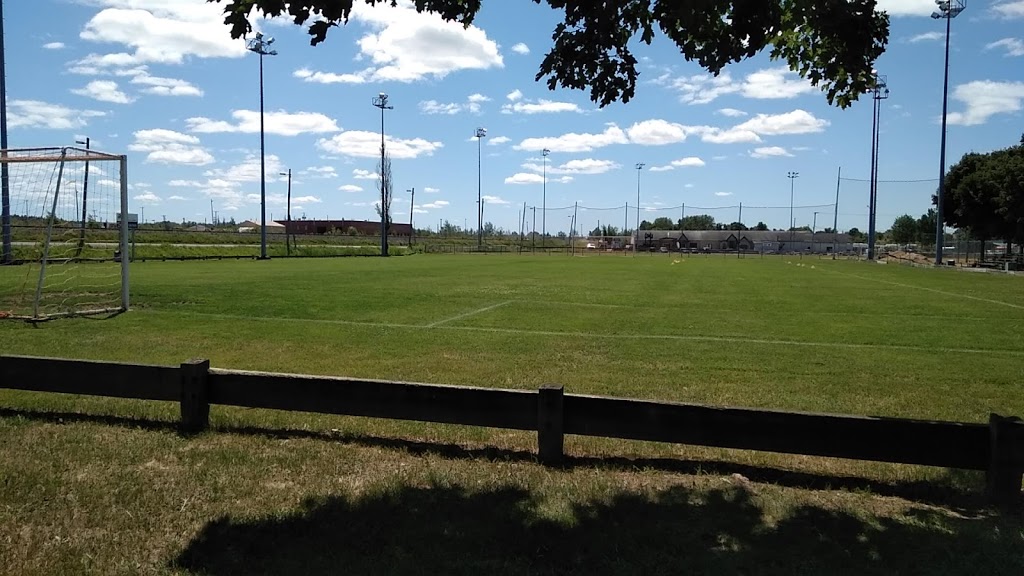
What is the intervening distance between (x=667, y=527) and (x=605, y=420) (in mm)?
1169

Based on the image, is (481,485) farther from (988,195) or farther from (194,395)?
(988,195)

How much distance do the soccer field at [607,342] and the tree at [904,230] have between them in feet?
411

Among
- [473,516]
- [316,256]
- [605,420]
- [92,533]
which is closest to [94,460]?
[92,533]

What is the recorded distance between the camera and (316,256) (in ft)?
198

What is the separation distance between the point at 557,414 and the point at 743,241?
402 feet

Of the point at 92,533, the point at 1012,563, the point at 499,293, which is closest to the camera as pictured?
the point at 1012,563

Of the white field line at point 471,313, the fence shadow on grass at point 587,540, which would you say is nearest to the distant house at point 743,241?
the white field line at point 471,313

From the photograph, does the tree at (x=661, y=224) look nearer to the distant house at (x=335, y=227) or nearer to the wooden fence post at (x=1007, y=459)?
the distant house at (x=335, y=227)

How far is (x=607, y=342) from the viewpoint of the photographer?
12.8m

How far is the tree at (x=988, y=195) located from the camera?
163ft

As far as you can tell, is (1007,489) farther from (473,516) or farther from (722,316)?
(722,316)

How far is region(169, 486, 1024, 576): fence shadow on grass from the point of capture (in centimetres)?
376

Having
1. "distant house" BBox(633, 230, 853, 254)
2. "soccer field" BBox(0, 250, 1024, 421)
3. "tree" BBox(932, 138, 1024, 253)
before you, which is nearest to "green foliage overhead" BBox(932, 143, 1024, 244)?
"tree" BBox(932, 138, 1024, 253)

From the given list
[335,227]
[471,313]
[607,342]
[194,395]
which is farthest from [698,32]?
[335,227]
